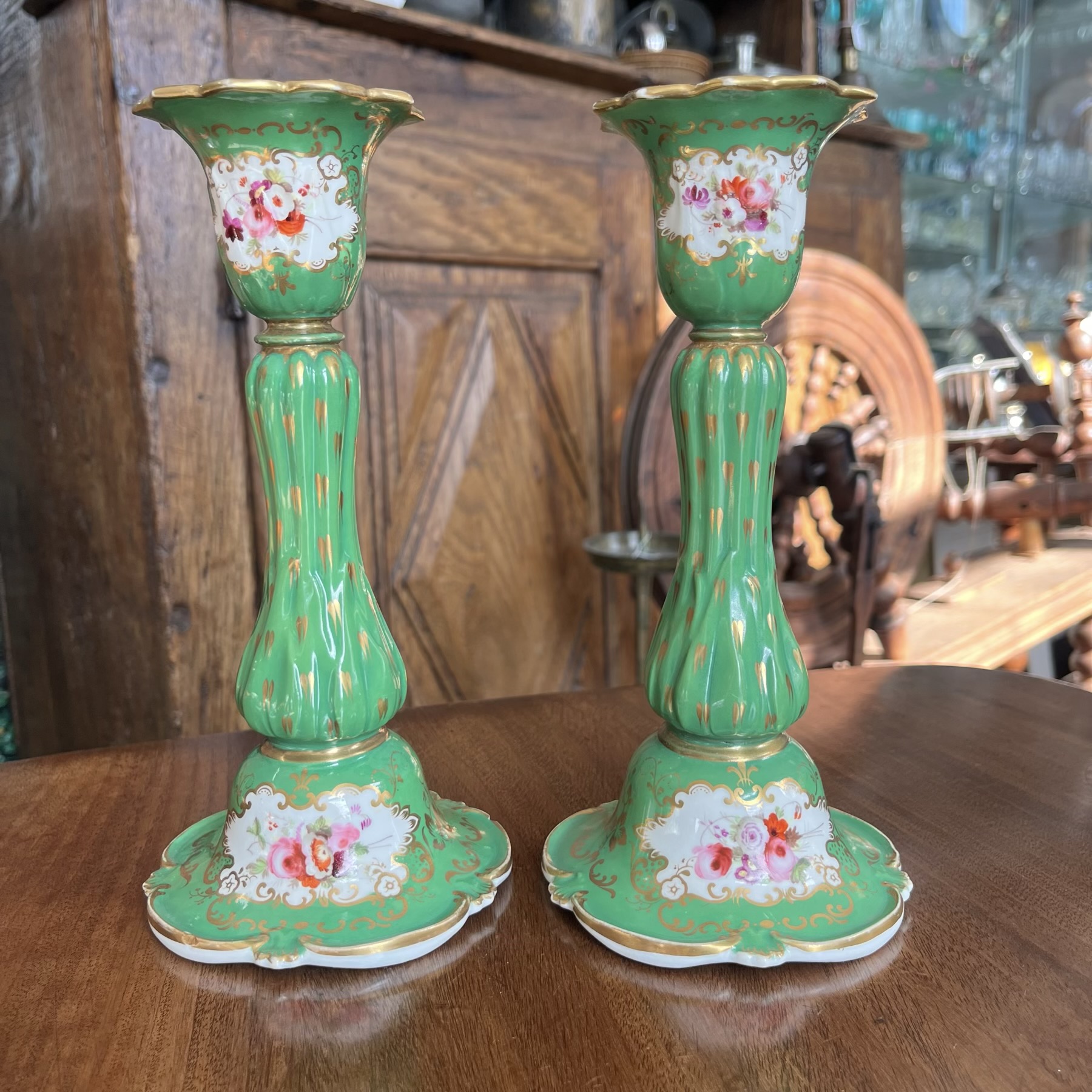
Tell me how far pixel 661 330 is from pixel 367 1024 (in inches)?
43.1

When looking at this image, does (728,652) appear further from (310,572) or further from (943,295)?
(943,295)

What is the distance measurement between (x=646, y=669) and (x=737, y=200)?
218 millimetres

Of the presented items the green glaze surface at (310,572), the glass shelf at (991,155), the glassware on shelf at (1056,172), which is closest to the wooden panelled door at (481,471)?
the green glaze surface at (310,572)

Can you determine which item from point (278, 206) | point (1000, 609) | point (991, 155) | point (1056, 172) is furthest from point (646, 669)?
point (1056, 172)

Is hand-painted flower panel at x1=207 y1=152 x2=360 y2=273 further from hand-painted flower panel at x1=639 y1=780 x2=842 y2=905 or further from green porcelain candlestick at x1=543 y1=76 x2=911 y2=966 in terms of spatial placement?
hand-painted flower panel at x1=639 y1=780 x2=842 y2=905

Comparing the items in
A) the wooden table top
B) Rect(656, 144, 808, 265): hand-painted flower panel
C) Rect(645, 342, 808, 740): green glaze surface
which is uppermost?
Rect(656, 144, 808, 265): hand-painted flower panel

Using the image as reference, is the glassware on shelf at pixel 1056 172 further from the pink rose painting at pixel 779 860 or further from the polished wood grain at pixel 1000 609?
the pink rose painting at pixel 779 860

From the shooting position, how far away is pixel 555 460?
1.28m

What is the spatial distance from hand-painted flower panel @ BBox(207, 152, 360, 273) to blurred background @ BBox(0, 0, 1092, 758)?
57cm

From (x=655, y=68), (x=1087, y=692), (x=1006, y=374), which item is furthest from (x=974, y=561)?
(x=1087, y=692)

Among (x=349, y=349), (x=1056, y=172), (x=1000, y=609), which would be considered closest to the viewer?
(x=349, y=349)

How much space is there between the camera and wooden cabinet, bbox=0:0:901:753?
959mm

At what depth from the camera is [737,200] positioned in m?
0.44

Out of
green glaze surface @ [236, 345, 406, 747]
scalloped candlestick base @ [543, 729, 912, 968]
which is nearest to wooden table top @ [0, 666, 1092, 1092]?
scalloped candlestick base @ [543, 729, 912, 968]
